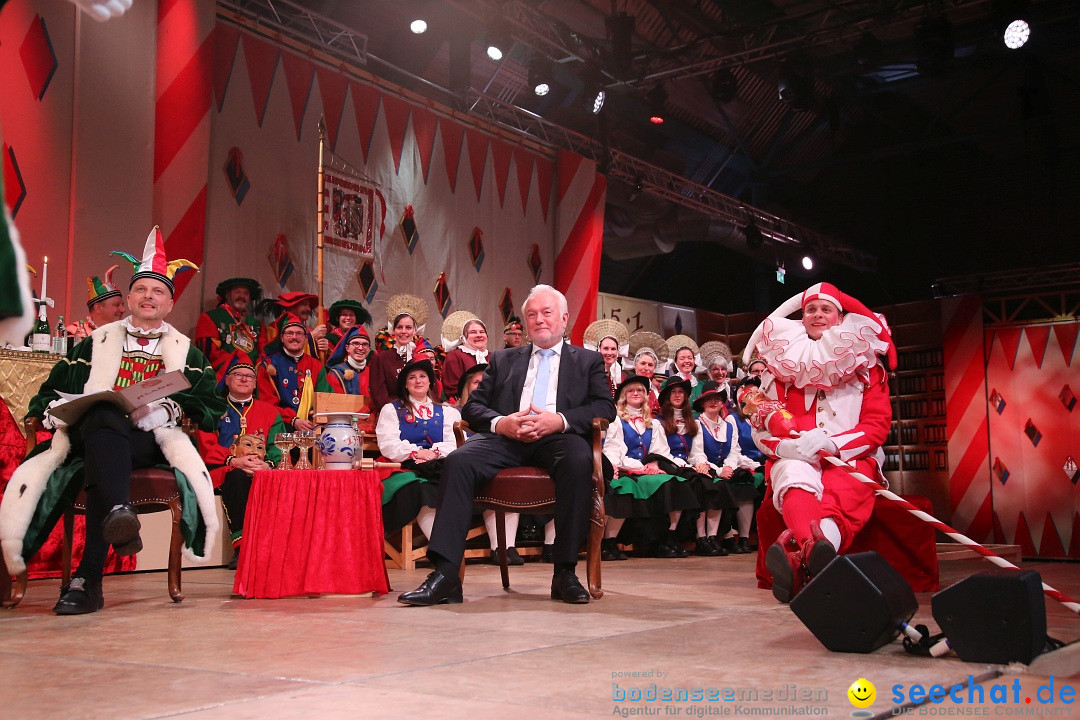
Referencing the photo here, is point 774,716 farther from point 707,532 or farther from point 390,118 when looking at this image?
point 390,118

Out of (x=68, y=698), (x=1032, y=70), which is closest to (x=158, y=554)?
(x=68, y=698)

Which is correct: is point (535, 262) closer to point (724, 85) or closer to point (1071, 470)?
point (724, 85)

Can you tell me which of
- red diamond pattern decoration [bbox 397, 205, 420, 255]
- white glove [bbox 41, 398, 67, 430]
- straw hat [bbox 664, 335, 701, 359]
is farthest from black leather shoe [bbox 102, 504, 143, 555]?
straw hat [bbox 664, 335, 701, 359]

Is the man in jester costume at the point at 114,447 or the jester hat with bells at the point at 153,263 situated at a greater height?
the jester hat with bells at the point at 153,263

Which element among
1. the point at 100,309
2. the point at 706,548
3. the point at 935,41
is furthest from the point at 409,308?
the point at 935,41

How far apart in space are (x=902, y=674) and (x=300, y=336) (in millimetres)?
4969

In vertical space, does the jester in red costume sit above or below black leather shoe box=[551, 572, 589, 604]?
above

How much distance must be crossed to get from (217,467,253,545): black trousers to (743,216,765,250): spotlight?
7937 millimetres

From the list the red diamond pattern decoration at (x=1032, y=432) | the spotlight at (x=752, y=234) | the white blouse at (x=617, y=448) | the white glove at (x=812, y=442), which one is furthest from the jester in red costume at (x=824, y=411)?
the spotlight at (x=752, y=234)

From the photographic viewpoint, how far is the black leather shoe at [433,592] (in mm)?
3453

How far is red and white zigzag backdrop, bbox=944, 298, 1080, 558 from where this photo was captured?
9.49 metres

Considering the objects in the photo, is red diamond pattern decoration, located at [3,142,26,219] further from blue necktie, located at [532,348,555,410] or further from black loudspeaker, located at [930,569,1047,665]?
black loudspeaker, located at [930,569,1047,665]

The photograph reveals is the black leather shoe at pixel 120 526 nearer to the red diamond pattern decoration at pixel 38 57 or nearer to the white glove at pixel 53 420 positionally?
the white glove at pixel 53 420

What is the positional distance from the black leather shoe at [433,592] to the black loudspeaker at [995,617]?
1774 mm
